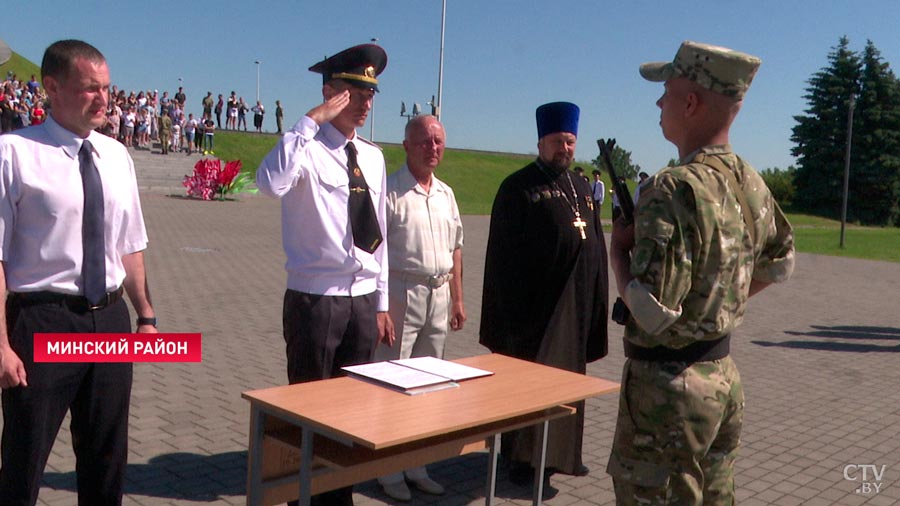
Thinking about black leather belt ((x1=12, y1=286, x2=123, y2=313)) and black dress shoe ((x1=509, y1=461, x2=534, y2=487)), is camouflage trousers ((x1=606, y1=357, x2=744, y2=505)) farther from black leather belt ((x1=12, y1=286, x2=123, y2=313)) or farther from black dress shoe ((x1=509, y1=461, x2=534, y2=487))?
black dress shoe ((x1=509, y1=461, x2=534, y2=487))

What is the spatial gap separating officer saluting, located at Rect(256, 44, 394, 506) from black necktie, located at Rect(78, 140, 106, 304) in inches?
32.5

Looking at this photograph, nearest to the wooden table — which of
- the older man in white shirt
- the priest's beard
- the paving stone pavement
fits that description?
the older man in white shirt

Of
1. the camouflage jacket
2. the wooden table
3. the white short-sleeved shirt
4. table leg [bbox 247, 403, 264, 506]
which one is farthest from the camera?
the white short-sleeved shirt

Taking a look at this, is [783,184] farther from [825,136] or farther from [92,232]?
[92,232]

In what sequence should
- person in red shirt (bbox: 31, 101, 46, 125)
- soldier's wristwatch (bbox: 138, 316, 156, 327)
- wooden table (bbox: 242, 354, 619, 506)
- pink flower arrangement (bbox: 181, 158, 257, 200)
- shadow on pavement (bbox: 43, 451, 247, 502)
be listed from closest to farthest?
wooden table (bbox: 242, 354, 619, 506), soldier's wristwatch (bbox: 138, 316, 156, 327), shadow on pavement (bbox: 43, 451, 247, 502), person in red shirt (bbox: 31, 101, 46, 125), pink flower arrangement (bbox: 181, 158, 257, 200)

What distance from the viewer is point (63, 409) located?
3.07m

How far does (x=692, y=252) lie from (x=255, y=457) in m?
1.73

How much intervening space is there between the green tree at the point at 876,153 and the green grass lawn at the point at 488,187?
3315 mm

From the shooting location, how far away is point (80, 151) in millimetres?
3039

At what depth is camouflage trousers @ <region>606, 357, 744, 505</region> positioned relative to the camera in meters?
2.60

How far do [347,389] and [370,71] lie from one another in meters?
1.61

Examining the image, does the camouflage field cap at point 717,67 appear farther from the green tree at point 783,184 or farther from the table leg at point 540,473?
the green tree at point 783,184

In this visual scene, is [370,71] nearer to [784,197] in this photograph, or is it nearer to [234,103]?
[234,103]

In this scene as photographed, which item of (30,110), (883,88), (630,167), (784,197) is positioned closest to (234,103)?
(30,110)
